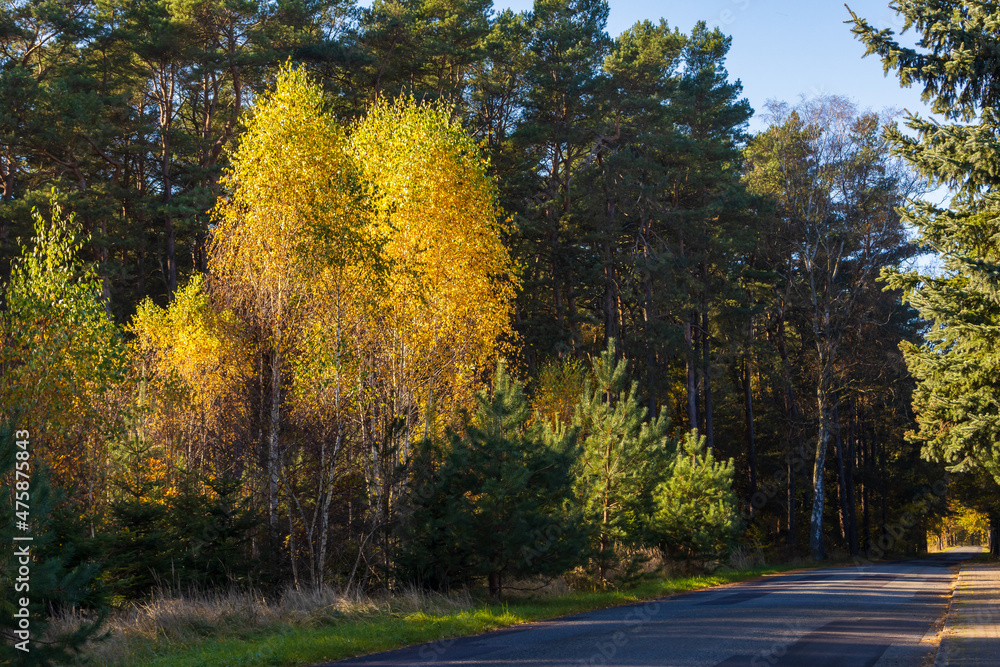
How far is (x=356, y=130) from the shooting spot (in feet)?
70.7

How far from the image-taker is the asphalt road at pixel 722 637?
31.3ft

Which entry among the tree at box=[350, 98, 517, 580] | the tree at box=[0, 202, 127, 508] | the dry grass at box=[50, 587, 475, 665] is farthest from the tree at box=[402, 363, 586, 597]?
Answer: the tree at box=[0, 202, 127, 508]

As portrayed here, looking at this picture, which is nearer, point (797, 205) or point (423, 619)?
point (423, 619)

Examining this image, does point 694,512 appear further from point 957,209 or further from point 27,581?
point 27,581

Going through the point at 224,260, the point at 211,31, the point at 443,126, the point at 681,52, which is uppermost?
the point at 681,52

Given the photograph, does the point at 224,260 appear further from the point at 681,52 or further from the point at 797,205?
the point at 681,52

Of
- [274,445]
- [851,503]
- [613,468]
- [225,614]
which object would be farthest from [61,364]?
[851,503]

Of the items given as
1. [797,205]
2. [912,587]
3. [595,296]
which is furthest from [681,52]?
[912,587]

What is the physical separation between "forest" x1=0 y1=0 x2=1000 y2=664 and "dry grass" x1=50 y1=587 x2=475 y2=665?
32.7 inches

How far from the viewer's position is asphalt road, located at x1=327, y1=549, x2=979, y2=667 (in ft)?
31.3

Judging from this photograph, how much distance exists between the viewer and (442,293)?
20.0 m

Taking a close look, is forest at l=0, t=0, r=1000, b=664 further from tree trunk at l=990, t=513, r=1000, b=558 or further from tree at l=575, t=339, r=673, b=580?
tree trunk at l=990, t=513, r=1000, b=558

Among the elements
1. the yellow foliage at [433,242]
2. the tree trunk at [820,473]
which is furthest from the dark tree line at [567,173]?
the yellow foliage at [433,242]

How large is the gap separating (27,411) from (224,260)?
4.84 metres
